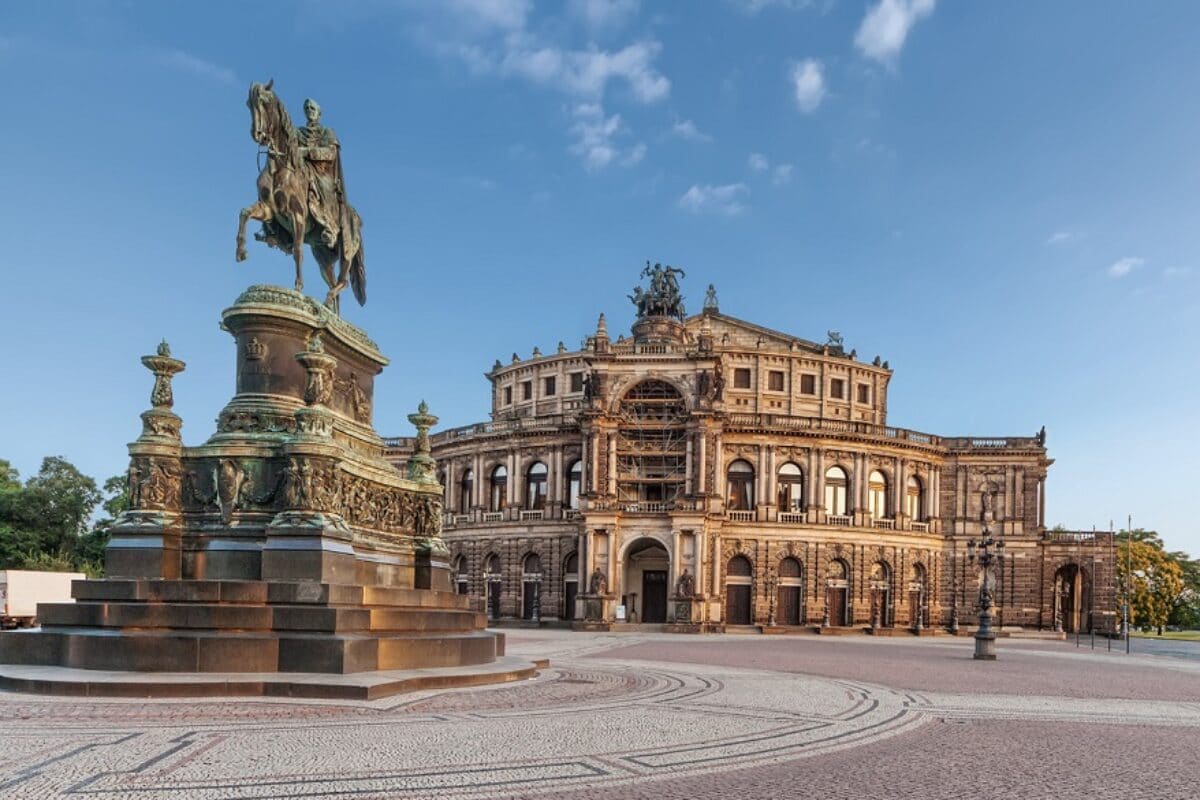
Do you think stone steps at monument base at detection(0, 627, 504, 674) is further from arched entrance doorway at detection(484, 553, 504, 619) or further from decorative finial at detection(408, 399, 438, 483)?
arched entrance doorway at detection(484, 553, 504, 619)

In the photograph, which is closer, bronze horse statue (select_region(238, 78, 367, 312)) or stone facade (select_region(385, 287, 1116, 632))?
bronze horse statue (select_region(238, 78, 367, 312))

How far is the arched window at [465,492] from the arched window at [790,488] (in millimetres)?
21441

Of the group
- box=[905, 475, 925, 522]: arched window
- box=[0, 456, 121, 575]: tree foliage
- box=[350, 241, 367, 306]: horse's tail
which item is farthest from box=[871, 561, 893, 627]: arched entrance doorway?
box=[350, 241, 367, 306]: horse's tail

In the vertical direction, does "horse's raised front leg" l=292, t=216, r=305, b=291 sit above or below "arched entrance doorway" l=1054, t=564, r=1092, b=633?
above

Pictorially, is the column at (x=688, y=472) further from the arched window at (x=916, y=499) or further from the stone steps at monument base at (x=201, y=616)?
the stone steps at monument base at (x=201, y=616)

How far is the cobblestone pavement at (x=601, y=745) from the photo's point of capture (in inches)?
378

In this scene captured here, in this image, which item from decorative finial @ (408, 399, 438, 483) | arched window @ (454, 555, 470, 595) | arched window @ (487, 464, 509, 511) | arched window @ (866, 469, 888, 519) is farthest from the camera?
arched window @ (487, 464, 509, 511)

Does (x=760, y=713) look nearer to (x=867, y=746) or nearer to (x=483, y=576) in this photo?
(x=867, y=746)

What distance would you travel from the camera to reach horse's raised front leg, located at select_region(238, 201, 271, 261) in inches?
741

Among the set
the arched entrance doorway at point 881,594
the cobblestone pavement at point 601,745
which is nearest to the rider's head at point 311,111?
the cobblestone pavement at point 601,745

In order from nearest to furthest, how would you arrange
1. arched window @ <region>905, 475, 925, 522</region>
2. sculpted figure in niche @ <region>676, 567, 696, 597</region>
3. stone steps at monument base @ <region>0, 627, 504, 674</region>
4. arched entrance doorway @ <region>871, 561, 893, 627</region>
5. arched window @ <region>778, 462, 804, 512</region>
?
stone steps at monument base @ <region>0, 627, 504, 674</region>, sculpted figure in niche @ <region>676, 567, 696, 597</region>, arched window @ <region>778, 462, 804, 512</region>, arched entrance doorway @ <region>871, 561, 893, 627</region>, arched window @ <region>905, 475, 925, 522</region>

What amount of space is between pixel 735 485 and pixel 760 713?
5320 cm

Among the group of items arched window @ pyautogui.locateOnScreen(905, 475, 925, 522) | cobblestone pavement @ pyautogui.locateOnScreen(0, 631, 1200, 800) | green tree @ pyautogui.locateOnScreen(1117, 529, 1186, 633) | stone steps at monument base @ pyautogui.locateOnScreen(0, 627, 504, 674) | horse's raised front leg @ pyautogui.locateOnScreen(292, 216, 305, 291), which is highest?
horse's raised front leg @ pyautogui.locateOnScreen(292, 216, 305, 291)

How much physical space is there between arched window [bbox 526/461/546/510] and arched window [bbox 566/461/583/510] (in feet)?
6.18
